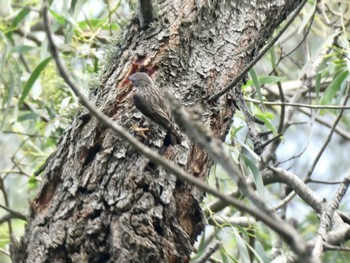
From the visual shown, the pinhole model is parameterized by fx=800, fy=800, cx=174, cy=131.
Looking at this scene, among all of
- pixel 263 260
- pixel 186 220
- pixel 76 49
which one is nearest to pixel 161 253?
pixel 186 220

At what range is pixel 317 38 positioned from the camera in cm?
641

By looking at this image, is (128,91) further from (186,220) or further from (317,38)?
A: (317,38)

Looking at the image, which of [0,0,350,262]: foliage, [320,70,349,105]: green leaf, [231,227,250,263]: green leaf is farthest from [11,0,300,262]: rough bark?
[320,70,349,105]: green leaf

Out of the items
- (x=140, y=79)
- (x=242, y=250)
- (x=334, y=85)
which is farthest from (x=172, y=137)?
(x=334, y=85)

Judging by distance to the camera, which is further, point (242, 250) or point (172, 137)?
point (242, 250)

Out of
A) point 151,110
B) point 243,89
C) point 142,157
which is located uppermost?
point 243,89

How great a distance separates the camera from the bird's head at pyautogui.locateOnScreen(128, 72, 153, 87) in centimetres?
242

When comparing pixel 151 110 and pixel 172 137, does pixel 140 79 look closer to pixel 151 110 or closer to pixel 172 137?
pixel 151 110

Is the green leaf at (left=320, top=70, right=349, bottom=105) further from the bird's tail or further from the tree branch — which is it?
the bird's tail

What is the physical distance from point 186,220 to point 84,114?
46 cm

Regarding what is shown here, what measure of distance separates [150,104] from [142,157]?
17 centimetres

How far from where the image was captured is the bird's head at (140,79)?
242cm

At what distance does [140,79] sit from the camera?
2453mm

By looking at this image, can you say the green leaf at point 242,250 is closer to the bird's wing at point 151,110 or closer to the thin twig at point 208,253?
the thin twig at point 208,253
